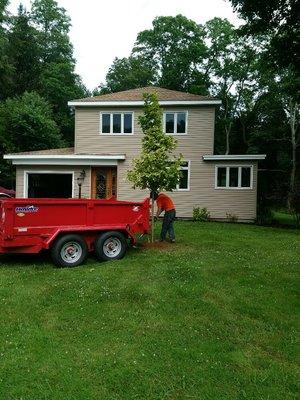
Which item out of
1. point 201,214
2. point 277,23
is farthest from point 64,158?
point 277,23

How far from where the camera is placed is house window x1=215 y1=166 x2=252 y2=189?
2130cm

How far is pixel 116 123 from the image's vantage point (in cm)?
2281

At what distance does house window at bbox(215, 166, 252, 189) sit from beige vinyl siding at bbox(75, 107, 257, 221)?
0.86 feet

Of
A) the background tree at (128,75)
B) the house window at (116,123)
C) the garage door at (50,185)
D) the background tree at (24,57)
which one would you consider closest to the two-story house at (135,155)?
the house window at (116,123)

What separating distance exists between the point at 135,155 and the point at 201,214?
4993 mm

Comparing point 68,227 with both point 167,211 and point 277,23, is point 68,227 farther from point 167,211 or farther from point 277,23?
point 277,23

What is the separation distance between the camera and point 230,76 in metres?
45.1

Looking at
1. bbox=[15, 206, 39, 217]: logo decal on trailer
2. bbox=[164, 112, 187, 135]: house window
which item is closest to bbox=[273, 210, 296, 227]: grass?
bbox=[164, 112, 187, 135]: house window

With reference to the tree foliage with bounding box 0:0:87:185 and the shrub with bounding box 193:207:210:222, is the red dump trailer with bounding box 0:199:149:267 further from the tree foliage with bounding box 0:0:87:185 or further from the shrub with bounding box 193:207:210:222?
the tree foliage with bounding box 0:0:87:185

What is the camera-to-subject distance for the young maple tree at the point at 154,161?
40.1 ft

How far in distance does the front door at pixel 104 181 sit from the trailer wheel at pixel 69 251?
12941 millimetres

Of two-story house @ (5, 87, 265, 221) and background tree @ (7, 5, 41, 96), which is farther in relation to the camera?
background tree @ (7, 5, 41, 96)

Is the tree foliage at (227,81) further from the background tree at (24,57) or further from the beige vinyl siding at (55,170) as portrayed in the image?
the beige vinyl siding at (55,170)

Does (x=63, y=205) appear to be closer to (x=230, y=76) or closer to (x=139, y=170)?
(x=139, y=170)
